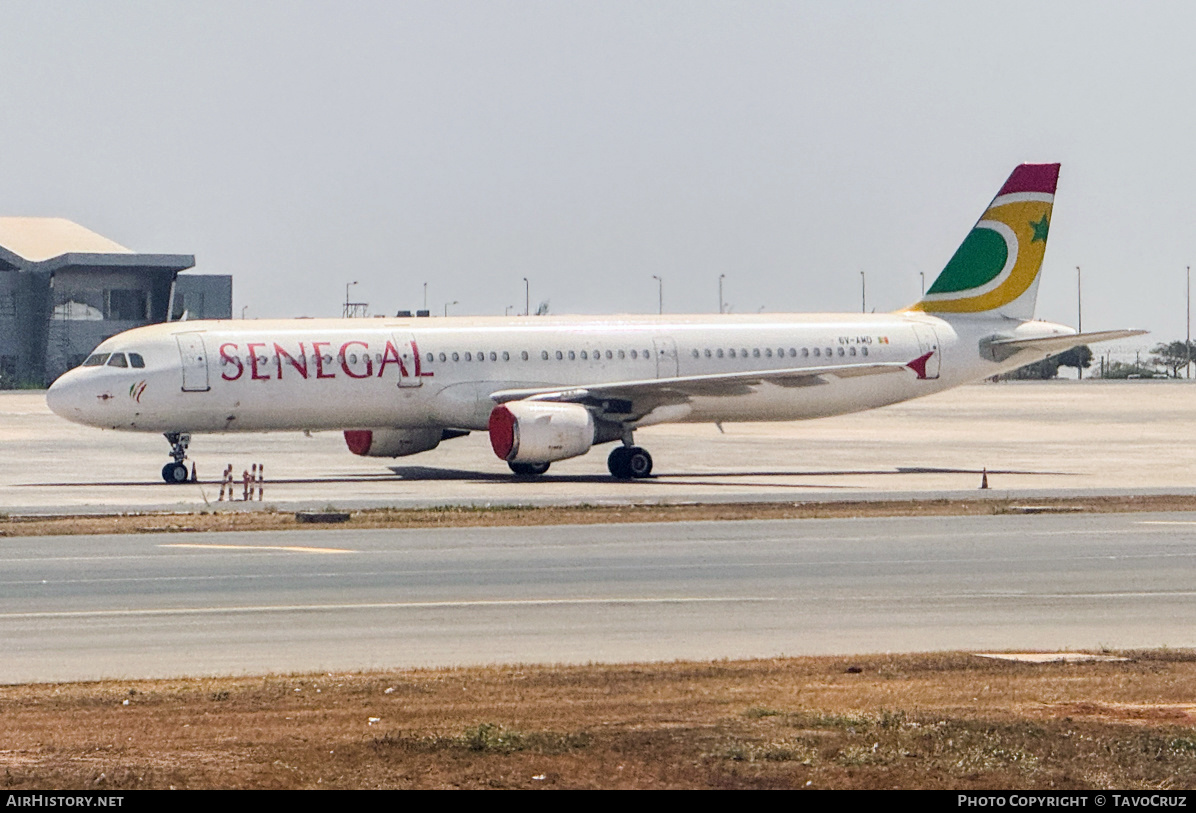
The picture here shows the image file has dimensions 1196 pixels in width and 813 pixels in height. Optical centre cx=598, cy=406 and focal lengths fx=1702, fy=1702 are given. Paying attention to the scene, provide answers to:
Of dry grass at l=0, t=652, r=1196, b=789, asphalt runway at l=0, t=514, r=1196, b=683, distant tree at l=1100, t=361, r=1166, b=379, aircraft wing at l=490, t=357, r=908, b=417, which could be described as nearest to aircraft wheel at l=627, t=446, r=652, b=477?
aircraft wing at l=490, t=357, r=908, b=417

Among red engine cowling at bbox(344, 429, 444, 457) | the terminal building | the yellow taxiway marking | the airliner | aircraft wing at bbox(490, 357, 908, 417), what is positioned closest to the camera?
the yellow taxiway marking

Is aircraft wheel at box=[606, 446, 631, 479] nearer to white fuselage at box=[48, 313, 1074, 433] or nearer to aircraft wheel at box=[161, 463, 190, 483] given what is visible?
white fuselage at box=[48, 313, 1074, 433]

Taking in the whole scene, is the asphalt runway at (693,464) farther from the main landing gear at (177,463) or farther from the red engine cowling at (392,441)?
the main landing gear at (177,463)

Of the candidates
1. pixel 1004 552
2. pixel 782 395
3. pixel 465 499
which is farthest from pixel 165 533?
pixel 782 395

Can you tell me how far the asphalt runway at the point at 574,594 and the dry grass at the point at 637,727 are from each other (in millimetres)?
1440

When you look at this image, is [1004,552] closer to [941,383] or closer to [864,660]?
[864,660]

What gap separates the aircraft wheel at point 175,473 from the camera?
131 feet

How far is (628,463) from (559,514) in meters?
11.0

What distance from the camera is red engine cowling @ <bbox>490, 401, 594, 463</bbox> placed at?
39.3 metres

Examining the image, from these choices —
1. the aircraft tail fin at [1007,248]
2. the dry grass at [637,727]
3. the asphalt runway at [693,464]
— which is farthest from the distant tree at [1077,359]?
the dry grass at [637,727]

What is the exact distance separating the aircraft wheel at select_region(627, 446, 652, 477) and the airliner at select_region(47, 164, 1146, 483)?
48 mm

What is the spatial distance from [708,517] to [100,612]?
13351mm

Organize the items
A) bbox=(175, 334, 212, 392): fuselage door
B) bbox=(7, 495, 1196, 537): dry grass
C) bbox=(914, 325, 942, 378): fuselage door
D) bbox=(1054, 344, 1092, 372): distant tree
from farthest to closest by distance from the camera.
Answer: bbox=(1054, 344, 1092, 372): distant tree < bbox=(914, 325, 942, 378): fuselage door < bbox=(175, 334, 212, 392): fuselage door < bbox=(7, 495, 1196, 537): dry grass

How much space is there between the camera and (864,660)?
15.9m
